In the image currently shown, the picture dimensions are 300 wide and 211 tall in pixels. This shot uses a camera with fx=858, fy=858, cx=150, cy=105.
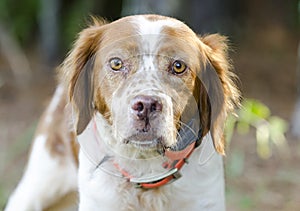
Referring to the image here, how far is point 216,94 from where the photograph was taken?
3410 millimetres

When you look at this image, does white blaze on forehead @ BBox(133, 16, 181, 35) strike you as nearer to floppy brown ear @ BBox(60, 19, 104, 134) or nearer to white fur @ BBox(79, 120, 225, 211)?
floppy brown ear @ BBox(60, 19, 104, 134)

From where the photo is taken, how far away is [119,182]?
338cm

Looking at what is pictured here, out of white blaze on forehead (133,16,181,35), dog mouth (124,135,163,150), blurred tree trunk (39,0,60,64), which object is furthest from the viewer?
blurred tree trunk (39,0,60,64)

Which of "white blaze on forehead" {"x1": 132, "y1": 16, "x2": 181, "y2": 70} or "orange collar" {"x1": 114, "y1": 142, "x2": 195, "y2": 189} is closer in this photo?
"white blaze on forehead" {"x1": 132, "y1": 16, "x2": 181, "y2": 70}

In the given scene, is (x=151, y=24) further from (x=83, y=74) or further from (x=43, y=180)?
(x=43, y=180)

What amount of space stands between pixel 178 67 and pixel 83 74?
496mm

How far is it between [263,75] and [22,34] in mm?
2678

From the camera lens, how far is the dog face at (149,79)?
295cm

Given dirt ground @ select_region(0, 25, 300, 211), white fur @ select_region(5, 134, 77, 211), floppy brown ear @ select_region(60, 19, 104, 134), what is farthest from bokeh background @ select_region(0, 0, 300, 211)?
floppy brown ear @ select_region(60, 19, 104, 134)

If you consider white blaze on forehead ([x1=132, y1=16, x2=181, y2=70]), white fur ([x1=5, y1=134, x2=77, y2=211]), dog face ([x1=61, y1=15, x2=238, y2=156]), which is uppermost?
white blaze on forehead ([x1=132, y1=16, x2=181, y2=70])

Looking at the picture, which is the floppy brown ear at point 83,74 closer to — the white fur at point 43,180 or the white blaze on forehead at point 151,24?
the white blaze on forehead at point 151,24

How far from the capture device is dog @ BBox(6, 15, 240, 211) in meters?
2.99

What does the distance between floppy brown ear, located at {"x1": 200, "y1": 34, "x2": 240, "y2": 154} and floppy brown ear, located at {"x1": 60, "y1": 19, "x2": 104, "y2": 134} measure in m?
0.44

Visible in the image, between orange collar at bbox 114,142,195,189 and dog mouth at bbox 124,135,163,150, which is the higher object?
dog mouth at bbox 124,135,163,150
